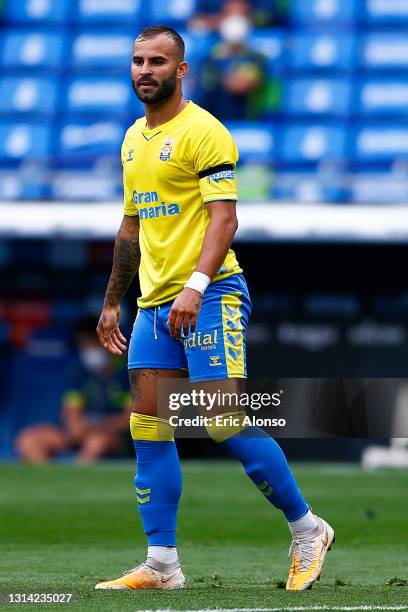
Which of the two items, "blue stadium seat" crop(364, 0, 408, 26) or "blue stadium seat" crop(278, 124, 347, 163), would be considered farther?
"blue stadium seat" crop(364, 0, 408, 26)

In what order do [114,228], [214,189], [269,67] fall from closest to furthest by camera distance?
[214,189] < [114,228] < [269,67]

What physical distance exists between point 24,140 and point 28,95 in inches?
34.8

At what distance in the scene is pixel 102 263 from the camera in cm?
1688

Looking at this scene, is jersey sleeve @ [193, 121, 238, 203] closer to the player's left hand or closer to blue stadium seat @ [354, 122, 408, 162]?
the player's left hand

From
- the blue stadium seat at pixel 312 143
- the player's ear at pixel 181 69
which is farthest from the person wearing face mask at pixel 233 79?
the player's ear at pixel 181 69

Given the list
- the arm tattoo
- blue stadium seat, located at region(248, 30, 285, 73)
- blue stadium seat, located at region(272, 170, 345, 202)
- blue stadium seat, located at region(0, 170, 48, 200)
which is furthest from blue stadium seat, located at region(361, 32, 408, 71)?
the arm tattoo

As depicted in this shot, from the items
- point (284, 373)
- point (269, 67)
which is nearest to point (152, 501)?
point (284, 373)

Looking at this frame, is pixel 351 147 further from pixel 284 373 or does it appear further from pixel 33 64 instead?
pixel 33 64

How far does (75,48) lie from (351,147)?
13.6 feet

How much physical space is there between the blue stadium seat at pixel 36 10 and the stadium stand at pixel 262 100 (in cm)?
1

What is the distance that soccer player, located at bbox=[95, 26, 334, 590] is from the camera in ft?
16.1

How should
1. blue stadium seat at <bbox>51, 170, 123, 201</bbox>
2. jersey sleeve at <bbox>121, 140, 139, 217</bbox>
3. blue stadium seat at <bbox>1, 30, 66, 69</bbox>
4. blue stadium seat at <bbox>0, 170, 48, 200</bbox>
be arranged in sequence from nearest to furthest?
jersey sleeve at <bbox>121, 140, 139, 217</bbox>, blue stadium seat at <bbox>51, 170, 123, 201</bbox>, blue stadium seat at <bbox>0, 170, 48, 200</bbox>, blue stadium seat at <bbox>1, 30, 66, 69</bbox>

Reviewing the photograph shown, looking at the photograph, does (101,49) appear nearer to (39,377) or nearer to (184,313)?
(39,377)

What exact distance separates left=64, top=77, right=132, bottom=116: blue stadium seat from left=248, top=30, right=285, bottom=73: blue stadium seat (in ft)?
5.46
